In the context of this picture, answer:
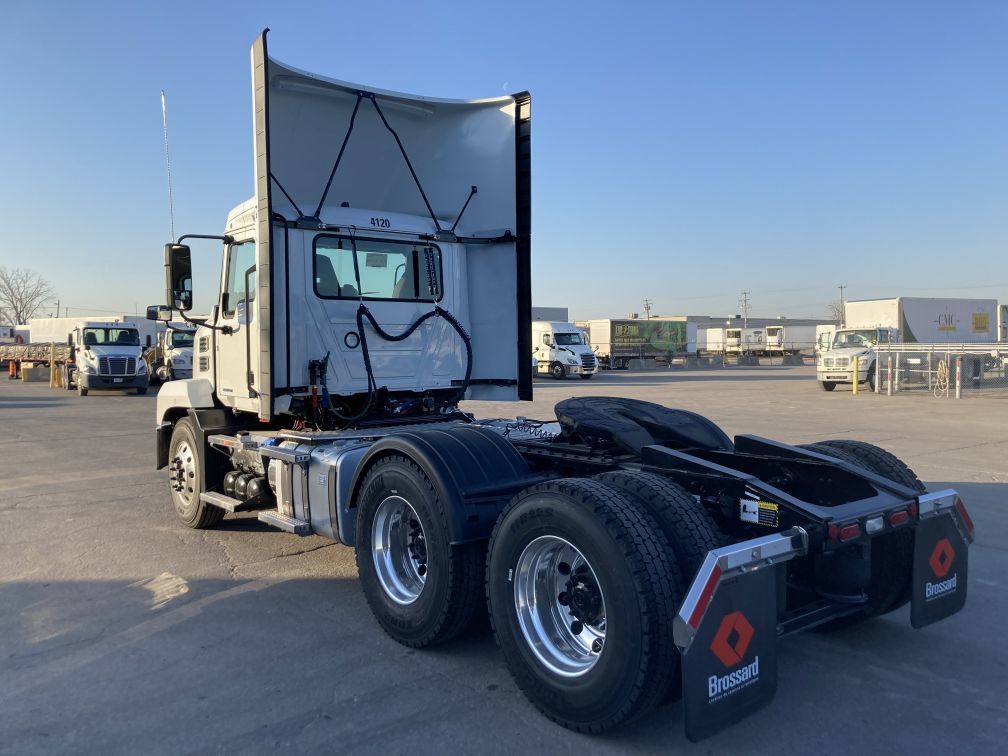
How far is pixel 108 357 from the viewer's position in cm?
2719

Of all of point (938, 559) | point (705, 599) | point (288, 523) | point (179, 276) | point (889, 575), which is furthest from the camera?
point (179, 276)

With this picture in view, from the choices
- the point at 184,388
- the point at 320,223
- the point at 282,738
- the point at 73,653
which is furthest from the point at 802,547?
the point at 184,388

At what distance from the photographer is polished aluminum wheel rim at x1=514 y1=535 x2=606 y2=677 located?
11.5 feet

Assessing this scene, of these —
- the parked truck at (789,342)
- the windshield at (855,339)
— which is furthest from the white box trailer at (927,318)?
the parked truck at (789,342)

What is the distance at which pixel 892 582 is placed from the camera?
4.07m

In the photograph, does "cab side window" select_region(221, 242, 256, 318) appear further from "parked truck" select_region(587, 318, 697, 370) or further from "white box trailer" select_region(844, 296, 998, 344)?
"parked truck" select_region(587, 318, 697, 370)

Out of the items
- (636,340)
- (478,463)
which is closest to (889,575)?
(478,463)

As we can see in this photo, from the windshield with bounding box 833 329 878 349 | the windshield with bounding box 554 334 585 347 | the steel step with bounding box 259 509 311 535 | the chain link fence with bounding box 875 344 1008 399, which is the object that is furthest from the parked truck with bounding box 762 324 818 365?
the steel step with bounding box 259 509 311 535

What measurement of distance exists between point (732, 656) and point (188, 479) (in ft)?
18.9

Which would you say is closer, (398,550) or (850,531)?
(850,531)

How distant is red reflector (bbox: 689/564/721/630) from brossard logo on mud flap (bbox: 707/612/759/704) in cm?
13

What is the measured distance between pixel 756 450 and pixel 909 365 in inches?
950

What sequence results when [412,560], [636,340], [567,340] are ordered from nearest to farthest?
[412,560]
[567,340]
[636,340]

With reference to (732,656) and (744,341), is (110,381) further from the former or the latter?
(744,341)
